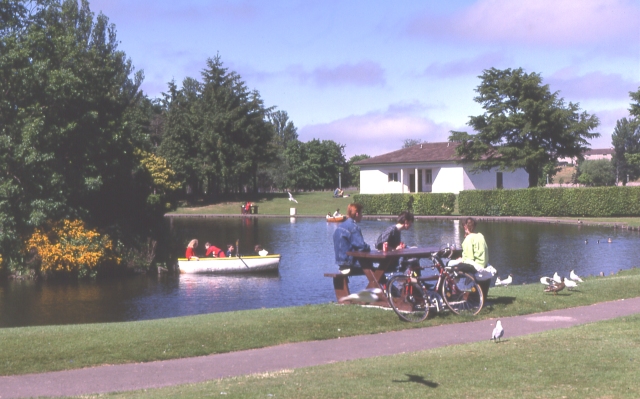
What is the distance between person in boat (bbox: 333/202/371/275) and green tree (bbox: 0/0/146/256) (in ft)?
57.6

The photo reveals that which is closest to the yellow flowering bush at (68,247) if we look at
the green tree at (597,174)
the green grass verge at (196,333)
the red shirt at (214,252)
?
the red shirt at (214,252)

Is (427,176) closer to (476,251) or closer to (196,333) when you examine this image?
(476,251)

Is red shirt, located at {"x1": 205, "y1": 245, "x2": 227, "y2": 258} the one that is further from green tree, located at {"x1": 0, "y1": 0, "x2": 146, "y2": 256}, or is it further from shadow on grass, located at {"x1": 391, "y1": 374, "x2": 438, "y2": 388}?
shadow on grass, located at {"x1": 391, "y1": 374, "x2": 438, "y2": 388}

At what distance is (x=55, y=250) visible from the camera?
29.7m

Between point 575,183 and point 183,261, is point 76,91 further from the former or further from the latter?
point 575,183

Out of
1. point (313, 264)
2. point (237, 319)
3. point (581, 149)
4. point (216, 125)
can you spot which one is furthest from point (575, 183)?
point (237, 319)

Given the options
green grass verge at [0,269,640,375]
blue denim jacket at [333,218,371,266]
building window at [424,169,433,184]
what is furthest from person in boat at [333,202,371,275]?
building window at [424,169,433,184]

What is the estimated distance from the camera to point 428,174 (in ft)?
283

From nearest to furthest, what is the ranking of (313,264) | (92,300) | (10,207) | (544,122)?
(92,300), (10,207), (313,264), (544,122)

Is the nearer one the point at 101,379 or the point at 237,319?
the point at 101,379

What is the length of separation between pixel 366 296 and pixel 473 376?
4.90 meters

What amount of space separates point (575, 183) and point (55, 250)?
120725mm

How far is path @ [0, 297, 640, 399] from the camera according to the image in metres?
9.49

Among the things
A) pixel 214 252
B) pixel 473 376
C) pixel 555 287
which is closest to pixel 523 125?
pixel 214 252
